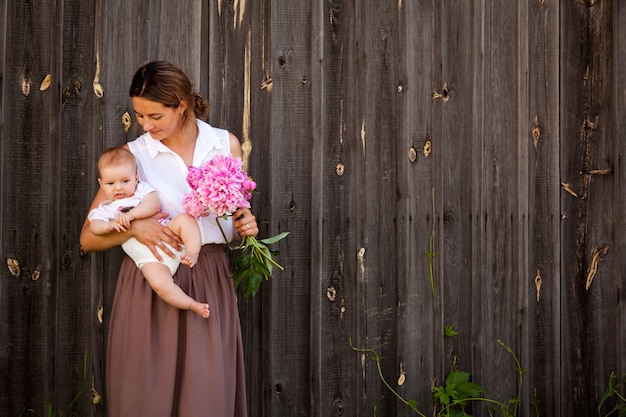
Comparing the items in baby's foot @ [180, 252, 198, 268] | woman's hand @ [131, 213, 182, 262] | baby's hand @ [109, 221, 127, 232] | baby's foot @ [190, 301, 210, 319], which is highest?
baby's hand @ [109, 221, 127, 232]

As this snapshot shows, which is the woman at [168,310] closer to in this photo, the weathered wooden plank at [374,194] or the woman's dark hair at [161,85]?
the woman's dark hair at [161,85]

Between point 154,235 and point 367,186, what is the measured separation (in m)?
1.29

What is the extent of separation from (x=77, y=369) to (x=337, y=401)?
1.27m

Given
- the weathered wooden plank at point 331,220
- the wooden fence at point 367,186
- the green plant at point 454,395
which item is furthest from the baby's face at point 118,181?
the green plant at point 454,395

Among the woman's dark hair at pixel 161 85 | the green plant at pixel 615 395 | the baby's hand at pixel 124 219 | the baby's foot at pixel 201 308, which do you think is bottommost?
the green plant at pixel 615 395

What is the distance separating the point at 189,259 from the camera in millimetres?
2893

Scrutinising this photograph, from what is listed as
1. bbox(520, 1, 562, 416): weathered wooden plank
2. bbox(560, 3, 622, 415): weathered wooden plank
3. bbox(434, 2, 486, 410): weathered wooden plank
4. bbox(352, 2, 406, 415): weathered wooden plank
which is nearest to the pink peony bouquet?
bbox(352, 2, 406, 415): weathered wooden plank

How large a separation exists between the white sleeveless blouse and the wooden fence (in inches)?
18.0

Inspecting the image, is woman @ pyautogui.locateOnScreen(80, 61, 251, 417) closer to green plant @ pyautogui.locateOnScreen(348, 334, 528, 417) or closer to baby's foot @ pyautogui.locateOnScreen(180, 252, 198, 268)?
baby's foot @ pyautogui.locateOnScreen(180, 252, 198, 268)

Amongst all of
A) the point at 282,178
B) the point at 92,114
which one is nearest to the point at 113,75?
the point at 92,114

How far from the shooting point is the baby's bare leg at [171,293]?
2885 mm

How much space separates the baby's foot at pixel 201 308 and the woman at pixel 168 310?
0.38 ft

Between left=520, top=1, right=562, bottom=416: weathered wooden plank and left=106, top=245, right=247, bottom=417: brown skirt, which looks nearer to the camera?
left=106, top=245, right=247, bottom=417: brown skirt

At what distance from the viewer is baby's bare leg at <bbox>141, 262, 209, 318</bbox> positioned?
2885 millimetres
